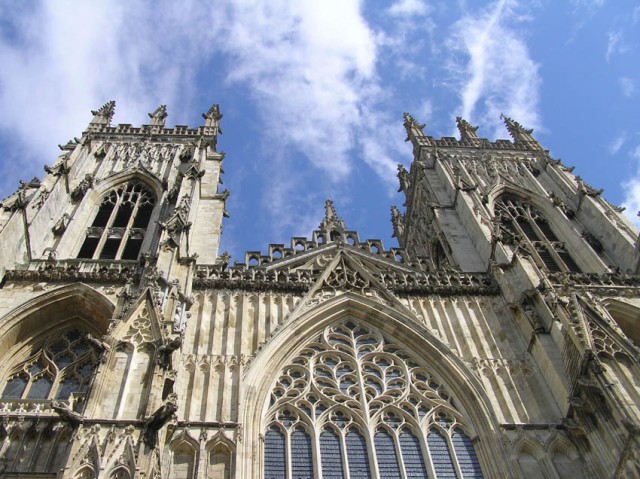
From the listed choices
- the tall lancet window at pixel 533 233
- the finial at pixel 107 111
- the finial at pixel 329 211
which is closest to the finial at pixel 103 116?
the finial at pixel 107 111

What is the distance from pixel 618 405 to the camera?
36.6 feet

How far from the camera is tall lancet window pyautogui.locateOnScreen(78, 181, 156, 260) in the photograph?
61.3 ft

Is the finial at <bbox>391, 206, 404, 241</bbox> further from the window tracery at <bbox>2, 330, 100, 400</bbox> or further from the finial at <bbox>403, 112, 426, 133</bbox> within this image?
the window tracery at <bbox>2, 330, 100, 400</bbox>

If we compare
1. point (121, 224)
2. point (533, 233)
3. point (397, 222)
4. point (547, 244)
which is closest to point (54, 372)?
point (121, 224)

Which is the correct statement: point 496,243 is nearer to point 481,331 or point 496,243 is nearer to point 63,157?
point 481,331

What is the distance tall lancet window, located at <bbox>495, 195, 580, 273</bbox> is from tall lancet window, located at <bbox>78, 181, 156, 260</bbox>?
1003cm

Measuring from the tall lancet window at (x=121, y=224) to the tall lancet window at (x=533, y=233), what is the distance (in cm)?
1003

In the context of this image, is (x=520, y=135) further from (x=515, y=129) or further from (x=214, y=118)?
(x=214, y=118)

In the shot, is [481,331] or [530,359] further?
[481,331]

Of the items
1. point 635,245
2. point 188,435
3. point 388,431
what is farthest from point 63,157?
point 635,245

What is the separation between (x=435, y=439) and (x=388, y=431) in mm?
868

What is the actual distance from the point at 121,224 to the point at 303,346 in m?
8.30

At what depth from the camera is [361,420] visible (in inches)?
500

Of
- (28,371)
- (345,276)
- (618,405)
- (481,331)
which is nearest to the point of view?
(618,405)
